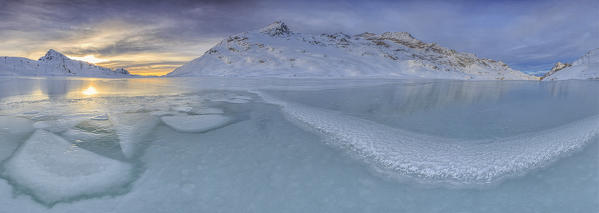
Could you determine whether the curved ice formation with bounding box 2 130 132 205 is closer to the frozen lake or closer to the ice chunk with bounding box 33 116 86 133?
the frozen lake

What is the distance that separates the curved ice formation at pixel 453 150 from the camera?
12.2 ft

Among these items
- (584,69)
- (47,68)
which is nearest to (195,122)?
(584,69)

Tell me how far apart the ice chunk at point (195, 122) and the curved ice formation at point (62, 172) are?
2083 mm

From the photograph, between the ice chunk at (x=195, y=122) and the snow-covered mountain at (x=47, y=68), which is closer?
the ice chunk at (x=195, y=122)

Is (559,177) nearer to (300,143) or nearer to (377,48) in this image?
(300,143)

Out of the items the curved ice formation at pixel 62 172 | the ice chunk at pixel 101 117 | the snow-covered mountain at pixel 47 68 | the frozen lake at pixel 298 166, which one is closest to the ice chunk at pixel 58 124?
the frozen lake at pixel 298 166

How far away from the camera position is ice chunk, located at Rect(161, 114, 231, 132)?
6294 mm

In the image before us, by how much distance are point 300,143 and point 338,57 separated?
68.8m

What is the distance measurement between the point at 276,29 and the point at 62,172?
300ft

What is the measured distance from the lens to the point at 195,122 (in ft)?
22.6

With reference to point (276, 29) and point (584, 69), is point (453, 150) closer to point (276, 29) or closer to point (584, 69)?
point (276, 29)

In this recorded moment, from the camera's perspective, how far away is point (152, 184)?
348cm

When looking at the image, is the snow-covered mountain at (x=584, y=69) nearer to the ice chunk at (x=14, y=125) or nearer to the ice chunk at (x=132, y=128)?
the ice chunk at (x=132, y=128)

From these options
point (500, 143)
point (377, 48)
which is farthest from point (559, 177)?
point (377, 48)
